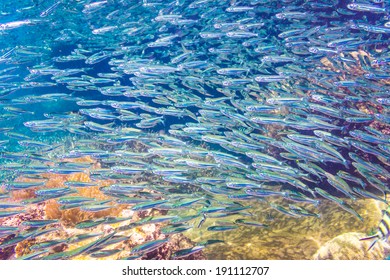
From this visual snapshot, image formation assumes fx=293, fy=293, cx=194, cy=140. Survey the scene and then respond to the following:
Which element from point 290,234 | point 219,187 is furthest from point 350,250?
point 219,187

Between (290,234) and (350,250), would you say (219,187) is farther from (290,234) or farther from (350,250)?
(350,250)

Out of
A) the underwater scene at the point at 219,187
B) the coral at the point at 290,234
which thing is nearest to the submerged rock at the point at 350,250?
the underwater scene at the point at 219,187

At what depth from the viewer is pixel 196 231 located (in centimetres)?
619

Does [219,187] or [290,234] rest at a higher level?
[219,187]

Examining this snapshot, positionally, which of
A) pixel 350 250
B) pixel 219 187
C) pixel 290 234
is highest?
pixel 219 187

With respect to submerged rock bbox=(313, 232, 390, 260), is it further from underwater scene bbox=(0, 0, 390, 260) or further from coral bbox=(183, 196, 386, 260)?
coral bbox=(183, 196, 386, 260)

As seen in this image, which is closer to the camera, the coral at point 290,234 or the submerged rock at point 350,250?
the submerged rock at point 350,250

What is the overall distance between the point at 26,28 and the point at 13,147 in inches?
368

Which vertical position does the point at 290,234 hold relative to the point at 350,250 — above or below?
below

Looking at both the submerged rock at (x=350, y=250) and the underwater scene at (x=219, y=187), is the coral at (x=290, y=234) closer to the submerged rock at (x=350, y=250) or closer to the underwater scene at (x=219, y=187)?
the underwater scene at (x=219, y=187)

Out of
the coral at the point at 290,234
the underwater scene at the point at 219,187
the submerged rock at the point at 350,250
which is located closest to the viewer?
the submerged rock at the point at 350,250

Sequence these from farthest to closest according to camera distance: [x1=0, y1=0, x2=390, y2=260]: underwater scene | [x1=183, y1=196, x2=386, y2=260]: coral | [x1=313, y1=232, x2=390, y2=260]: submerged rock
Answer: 1. [x1=183, y1=196, x2=386, y2=260]: coral
2. [x1=0, y1=0, x2=390, y2=260]: underwater scene
3. [x1=313, y1=232, x2=390, y2=260]: submerged rock

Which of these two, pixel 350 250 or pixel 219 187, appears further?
pixel 219 187

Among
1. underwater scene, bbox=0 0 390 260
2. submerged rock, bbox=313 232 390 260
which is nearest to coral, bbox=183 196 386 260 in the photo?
underwater scene, bbox=0 0 390 260
